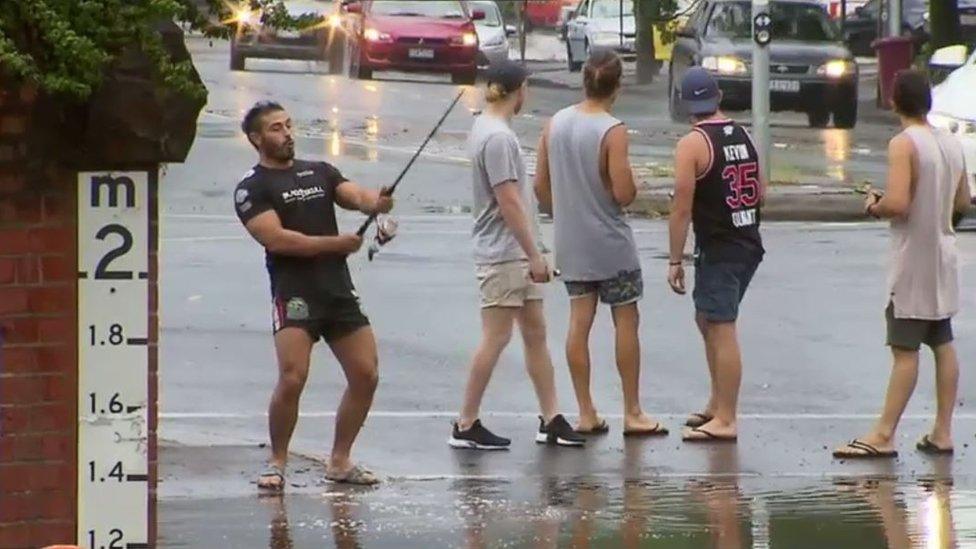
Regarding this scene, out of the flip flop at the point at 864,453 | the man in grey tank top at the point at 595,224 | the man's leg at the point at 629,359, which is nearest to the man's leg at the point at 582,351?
the man in grey tank top at the point at 595,224

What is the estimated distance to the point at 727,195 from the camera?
10.4 metres

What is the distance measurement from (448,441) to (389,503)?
142 centimetres

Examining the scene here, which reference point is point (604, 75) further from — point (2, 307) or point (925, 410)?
point (2, 307)

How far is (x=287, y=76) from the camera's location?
35.2 metres

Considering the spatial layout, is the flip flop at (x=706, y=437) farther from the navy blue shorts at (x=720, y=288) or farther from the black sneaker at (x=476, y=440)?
the black sneaker at (x=476, y=440)

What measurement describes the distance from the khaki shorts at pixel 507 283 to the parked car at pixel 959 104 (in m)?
7.88

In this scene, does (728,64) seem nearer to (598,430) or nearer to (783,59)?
(783,59)

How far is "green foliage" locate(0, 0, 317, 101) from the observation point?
19.1ft


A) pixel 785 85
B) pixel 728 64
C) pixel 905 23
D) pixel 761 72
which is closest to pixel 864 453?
pixel 761 72

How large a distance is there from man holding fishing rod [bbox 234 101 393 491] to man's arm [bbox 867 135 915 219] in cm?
229

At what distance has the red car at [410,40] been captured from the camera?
33.8m

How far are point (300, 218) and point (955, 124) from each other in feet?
34.9

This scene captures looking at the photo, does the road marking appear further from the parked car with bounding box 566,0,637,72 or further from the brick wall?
the parked car with bounding box 566,0,637,72

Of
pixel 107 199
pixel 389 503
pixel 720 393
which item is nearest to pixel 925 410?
pixel 720 393
